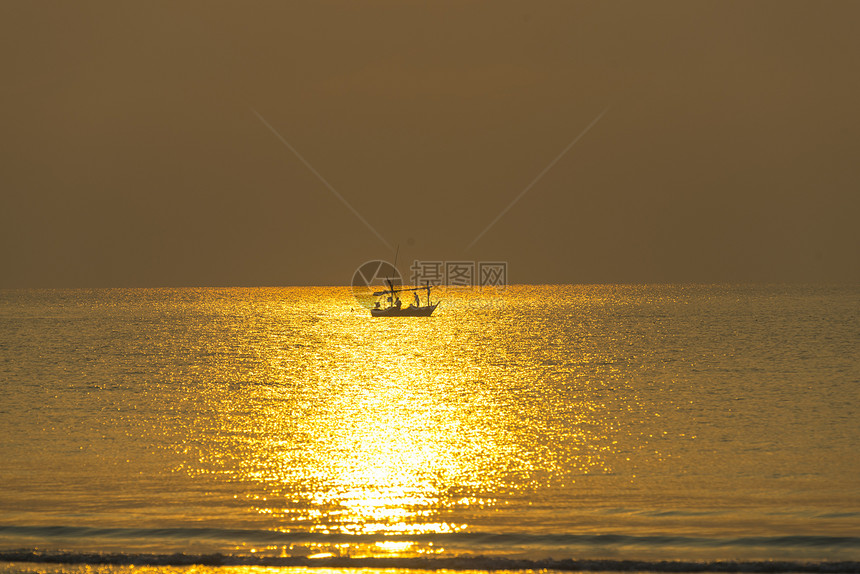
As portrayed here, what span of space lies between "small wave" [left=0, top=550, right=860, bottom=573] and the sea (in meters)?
0.04

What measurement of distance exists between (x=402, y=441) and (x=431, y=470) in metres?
Result: 5.19

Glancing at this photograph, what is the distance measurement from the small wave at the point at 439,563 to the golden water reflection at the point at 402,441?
70 cm

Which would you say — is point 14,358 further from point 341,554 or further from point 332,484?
point 341,554

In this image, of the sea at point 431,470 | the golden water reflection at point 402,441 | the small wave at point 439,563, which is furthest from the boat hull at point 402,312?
the small wave at point 439,563

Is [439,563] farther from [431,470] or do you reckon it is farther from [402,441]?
[402,441]

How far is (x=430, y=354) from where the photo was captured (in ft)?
242

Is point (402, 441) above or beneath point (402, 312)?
beneath

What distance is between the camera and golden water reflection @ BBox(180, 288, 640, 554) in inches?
630

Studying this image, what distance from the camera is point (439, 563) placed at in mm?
11742

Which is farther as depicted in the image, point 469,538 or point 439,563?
point 469,538

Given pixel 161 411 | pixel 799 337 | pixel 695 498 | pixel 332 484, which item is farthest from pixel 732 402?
pixel 799 337

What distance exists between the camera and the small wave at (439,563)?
449 inches

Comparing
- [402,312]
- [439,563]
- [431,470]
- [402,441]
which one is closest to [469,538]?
[439,563]

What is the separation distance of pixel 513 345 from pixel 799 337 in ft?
107
